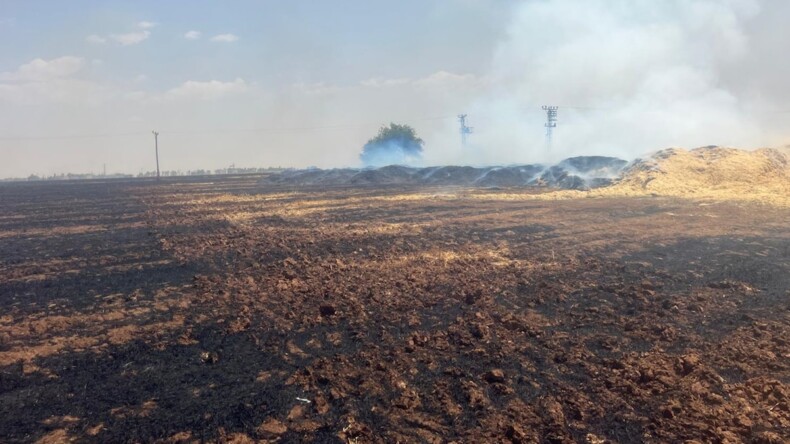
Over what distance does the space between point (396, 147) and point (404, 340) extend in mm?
95035

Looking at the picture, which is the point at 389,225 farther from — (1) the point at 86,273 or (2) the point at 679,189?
(2) the point at 679,189

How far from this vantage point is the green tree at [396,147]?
10112 cm

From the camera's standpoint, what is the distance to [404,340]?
811 centimetres

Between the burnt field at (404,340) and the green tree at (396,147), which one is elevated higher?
the green tree at (396,147)

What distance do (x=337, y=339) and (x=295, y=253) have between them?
7.83m

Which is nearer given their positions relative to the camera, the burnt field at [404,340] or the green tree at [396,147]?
the burnt field at [404,340]

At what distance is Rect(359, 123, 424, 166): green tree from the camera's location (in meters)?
101

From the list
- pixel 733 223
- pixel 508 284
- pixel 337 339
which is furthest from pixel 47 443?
pixel 733 223

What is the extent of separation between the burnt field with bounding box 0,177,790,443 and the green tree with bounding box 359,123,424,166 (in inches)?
3322

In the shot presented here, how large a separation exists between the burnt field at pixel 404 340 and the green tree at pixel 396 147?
84.4 m

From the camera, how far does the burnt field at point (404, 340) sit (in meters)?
5.63

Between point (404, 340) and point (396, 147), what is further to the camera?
point (396, 147)

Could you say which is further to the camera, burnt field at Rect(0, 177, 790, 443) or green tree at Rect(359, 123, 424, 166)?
green tree at Rect(359, 123, 424, 166)

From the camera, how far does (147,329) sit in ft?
29.3
